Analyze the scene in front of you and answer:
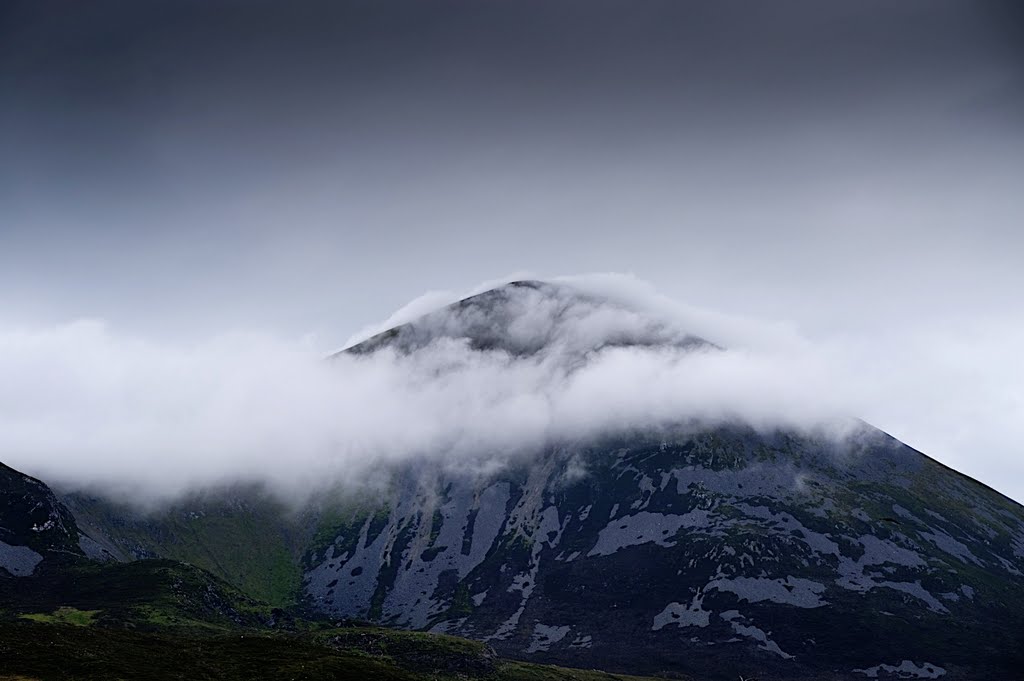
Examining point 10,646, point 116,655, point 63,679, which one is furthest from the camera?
point 116,655

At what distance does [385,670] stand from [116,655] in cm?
A: 6253

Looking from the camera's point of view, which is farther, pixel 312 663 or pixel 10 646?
pixel 312 663

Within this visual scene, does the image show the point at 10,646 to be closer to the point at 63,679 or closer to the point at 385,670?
the point at 63,679

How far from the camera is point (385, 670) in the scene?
199250 mm

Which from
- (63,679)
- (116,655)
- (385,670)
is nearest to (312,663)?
(385,670)

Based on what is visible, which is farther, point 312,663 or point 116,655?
point 312,663

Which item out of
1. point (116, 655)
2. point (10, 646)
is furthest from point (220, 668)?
point (10, 646)

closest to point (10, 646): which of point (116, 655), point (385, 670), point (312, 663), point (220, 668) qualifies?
point (116, 655)

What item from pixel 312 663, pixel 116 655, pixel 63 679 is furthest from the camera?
pixel 312 663

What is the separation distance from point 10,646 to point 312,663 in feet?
206

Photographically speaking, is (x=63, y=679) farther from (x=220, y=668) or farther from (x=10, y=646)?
(x=220, y=668)

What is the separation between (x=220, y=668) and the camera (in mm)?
173250

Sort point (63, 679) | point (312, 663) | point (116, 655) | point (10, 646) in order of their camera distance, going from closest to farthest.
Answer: point (63, 679) → point (10, 646) → point (116, 655) → point (312, 663)

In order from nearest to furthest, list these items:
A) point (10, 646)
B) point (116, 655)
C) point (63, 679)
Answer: point (63, 679)
point (10, 646)
point (116, 655)
